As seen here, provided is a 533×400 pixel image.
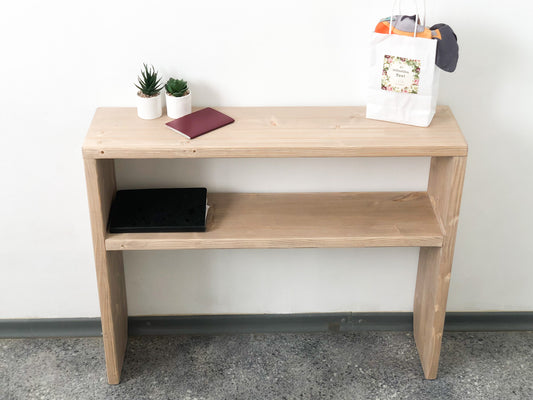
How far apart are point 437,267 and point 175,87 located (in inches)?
38.4

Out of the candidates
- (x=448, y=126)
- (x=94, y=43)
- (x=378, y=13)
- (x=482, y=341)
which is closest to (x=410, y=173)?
(x=448, y=126)

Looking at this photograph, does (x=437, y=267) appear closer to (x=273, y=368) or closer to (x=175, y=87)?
(x=273, y=368)

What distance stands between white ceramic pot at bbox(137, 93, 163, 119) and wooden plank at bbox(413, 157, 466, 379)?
868 mm

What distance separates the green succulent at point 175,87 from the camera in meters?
2.04

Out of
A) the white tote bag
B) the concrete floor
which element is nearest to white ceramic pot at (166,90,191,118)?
the white tote bag

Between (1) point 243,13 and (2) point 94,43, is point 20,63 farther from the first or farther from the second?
(1) point 243,13

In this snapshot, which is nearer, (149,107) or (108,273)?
(149,107)

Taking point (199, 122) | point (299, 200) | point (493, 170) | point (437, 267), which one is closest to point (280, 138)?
point (199, 122)

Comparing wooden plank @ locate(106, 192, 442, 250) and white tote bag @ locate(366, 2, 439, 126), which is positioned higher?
white tote bag @ locate(366, 2, 439, 126)

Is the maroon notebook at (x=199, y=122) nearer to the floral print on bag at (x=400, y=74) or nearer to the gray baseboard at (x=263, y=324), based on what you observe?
the floral print on bag at (x=400, y=74)

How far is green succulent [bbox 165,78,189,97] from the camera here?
2.04 meters

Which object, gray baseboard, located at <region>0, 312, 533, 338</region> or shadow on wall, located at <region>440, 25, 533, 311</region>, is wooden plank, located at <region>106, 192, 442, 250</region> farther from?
gray baseboard, located at <region>0, 312, 533, 338</region>

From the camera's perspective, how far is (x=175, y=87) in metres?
2.04

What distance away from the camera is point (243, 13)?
2.03 meters
